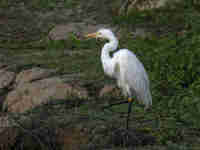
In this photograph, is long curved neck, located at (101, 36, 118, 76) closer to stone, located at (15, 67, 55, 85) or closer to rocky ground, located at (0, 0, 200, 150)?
rocky ground, located at (0, 0, 200, 150)

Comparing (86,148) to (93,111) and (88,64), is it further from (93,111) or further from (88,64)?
(88,64)

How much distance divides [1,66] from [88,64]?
1361mm

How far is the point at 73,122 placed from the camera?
4449mm

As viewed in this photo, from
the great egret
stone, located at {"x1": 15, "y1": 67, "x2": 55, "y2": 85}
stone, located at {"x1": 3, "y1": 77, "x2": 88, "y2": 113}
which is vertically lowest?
stone, located at {"x1": 3, "y1": 77, "x2": 88, "y2": 113}

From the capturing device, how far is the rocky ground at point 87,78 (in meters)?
4.22

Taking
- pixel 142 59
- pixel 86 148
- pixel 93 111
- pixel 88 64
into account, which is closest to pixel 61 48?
pixel 88 64

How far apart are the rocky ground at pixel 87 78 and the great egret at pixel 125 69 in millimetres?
297

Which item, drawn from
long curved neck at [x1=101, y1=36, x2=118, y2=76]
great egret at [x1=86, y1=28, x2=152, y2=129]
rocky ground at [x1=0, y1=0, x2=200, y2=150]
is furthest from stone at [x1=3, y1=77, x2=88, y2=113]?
long curved neck at [x1=101, y1=36, x2=118, y2=76]

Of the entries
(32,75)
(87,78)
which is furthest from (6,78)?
(87,78)

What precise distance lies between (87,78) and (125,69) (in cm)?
122

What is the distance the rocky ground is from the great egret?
0.30 meters

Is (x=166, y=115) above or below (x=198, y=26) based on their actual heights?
below

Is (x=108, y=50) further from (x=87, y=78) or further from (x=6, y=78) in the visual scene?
(x=6, y=78)

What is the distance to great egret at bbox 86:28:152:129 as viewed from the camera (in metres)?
4.68
